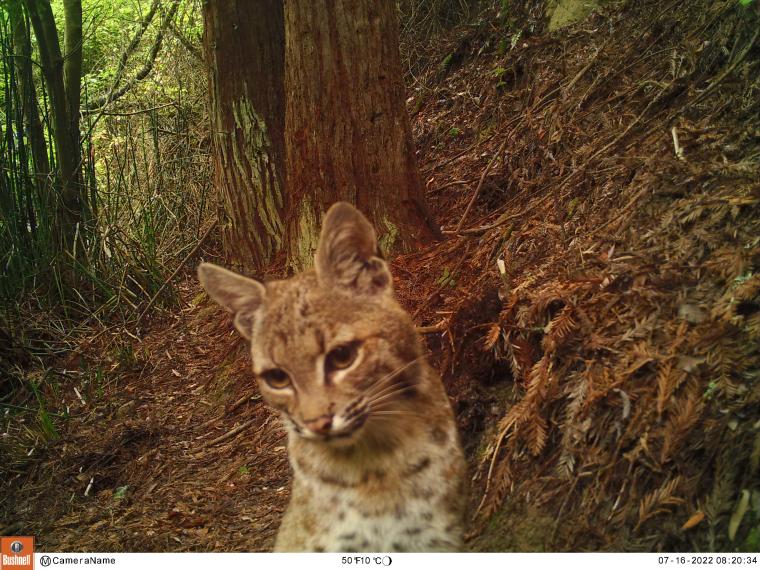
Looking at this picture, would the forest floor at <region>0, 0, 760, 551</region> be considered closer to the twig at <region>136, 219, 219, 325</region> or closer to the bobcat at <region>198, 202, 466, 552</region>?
the twig at <region>136, 219, 219, 325</region>

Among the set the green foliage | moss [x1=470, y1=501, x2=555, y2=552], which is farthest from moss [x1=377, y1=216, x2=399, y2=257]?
moss [x1=470, y1=501, x2=555, y2=552]

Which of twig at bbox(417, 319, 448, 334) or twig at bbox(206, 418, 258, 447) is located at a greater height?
twig at bbox(417, 319, 448, 334)

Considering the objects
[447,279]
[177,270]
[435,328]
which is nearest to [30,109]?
[177,270]

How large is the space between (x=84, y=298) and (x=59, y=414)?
37.5 inches

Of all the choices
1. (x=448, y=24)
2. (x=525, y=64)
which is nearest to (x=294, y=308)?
(x=525, y=64)

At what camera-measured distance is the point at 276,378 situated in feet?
8.86

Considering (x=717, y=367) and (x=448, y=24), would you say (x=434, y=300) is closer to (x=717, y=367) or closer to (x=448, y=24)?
(x=717, y=367)

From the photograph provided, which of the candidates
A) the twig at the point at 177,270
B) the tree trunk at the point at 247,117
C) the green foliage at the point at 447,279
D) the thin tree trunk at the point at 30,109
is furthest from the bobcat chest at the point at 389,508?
the thin tree trunk at the point at 30,109

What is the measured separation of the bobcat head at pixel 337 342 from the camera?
2.52m

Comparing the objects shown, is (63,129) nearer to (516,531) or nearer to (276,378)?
(276,378)

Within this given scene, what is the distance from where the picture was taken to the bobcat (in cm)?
257

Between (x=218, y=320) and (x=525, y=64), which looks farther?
(x=525, y=64)
